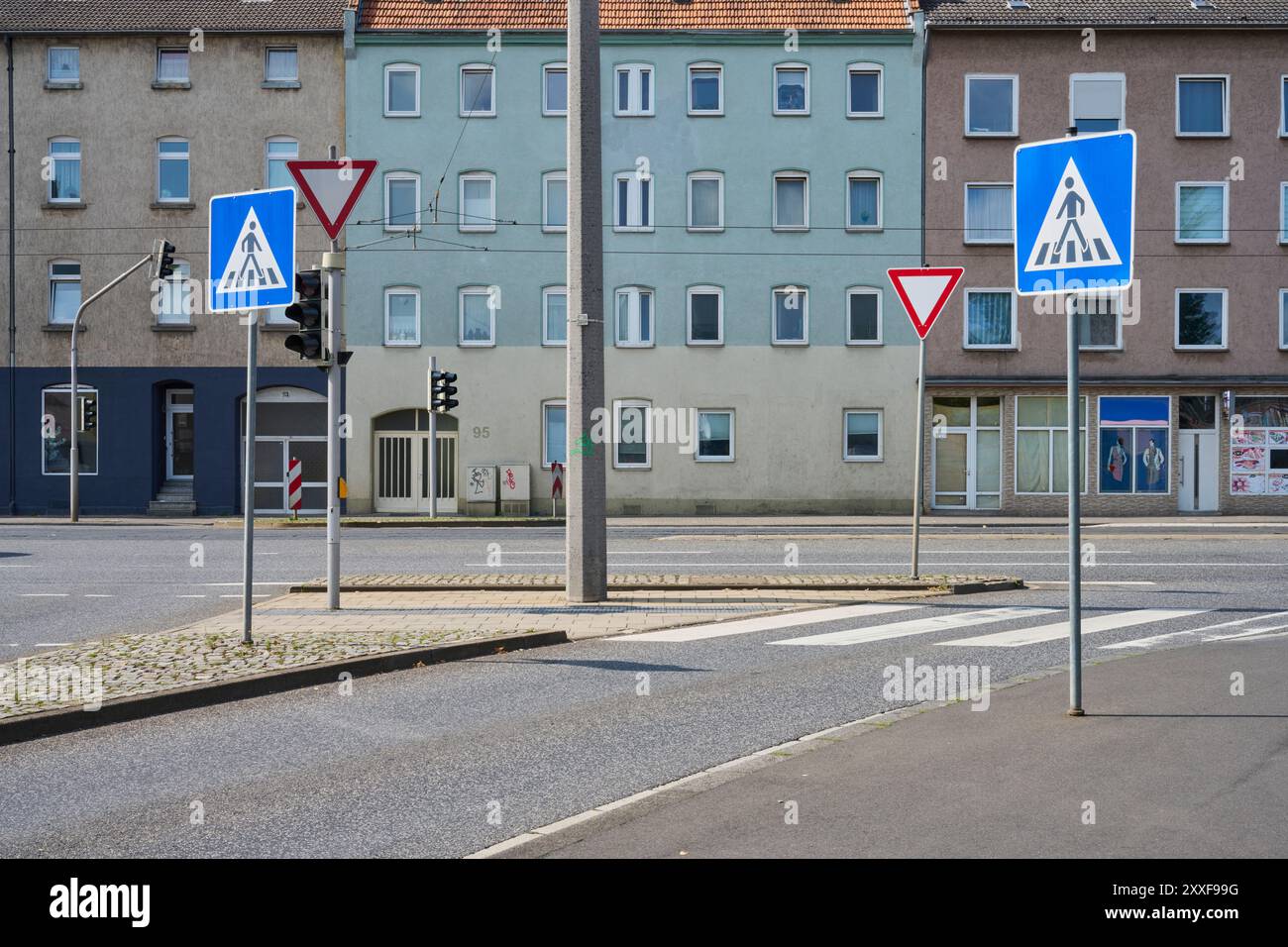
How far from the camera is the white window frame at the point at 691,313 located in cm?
3853

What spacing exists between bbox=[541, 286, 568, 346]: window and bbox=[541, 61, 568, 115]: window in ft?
16.1

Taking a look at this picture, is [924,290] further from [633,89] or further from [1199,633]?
[633,89]

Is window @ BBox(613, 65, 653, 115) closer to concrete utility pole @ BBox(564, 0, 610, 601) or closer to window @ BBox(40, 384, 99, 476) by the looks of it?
window @ BBox(40, 384, 99, 476)

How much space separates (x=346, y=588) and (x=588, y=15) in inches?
255

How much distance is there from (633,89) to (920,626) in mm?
28928

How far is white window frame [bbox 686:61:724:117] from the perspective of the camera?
38.6 meters

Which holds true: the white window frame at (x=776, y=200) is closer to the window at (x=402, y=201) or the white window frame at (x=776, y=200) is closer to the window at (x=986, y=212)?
the window at (x=986, y=212)

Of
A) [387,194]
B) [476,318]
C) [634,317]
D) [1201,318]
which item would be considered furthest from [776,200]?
[1201,318]

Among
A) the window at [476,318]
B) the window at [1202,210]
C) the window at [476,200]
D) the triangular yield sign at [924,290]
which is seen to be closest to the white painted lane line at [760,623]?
the triangular yield sign at [924,290]

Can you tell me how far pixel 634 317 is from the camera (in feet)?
127

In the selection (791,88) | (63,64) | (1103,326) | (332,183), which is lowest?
(332,183)

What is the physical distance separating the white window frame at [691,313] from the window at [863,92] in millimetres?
6072
